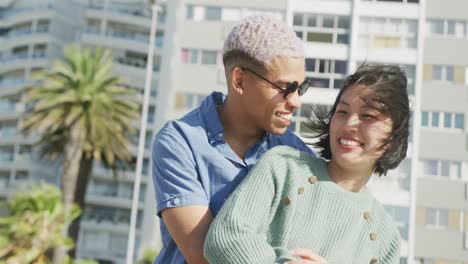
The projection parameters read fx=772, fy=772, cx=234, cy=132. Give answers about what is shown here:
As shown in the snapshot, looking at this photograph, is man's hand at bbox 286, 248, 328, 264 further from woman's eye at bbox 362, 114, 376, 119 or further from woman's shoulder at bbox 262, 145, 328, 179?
woman's eye at bbox 362, 114, 376, 119

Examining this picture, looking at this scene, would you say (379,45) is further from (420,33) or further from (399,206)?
(399,206)

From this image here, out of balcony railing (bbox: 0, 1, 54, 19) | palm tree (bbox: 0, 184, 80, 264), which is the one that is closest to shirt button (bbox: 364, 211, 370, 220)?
palm tree (bbox: 0, 184, 80, 264)

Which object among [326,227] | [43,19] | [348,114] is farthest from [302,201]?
[43,19]

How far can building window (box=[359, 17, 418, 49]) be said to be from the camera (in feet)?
131

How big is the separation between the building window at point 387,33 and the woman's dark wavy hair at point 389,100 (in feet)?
124

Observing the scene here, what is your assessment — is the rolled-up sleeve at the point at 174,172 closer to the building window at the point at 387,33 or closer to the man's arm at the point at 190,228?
the man's arm at the point at 190,228

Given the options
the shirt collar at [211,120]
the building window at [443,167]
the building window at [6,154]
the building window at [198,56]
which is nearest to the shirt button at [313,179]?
the shirt collar at [211,120]

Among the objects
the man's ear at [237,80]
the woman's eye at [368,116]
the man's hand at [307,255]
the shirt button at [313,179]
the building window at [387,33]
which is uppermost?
the building window at [387,33]

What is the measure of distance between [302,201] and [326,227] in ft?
0.37

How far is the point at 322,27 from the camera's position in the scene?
40.6 meters

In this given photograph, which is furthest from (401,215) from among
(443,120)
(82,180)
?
(82,180)

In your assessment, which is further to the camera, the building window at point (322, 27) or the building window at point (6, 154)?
the building window at point (6, 154)

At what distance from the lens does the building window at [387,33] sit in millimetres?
39812

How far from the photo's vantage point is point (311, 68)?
4069 centimetres
